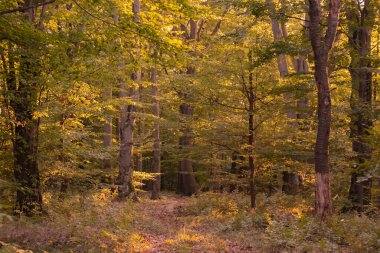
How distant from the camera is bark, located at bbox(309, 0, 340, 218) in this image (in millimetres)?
10125

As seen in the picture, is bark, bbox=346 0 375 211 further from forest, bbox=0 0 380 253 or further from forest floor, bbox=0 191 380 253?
forest floor, bbox=0 191 380 253

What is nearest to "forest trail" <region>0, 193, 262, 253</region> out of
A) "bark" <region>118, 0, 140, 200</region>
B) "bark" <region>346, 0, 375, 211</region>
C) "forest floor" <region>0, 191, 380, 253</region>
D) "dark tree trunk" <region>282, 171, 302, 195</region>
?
"forest floor" <region>0, 191, 380, 253</region>

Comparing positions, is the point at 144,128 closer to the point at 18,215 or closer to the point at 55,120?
the point at 55,120

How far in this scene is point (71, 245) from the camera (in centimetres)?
760

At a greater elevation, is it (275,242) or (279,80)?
(279,80)

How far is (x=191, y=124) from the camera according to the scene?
1694 cm

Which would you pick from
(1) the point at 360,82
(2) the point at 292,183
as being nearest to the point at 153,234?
(2) the point at 292,183

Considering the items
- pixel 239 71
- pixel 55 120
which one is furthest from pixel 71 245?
pixel 239 71

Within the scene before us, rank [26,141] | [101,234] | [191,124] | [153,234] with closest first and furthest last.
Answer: [101,234]
[26,141]
[153,234]
[191,124]

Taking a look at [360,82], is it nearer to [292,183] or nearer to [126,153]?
[292,183]

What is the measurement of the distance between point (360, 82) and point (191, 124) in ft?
23.9

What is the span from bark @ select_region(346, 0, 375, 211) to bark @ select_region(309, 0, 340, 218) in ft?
10.8

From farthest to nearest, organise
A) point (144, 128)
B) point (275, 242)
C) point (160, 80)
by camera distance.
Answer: point (144, 128) < point (160, 80) < point (275, 242)

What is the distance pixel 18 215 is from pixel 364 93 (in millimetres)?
12583
